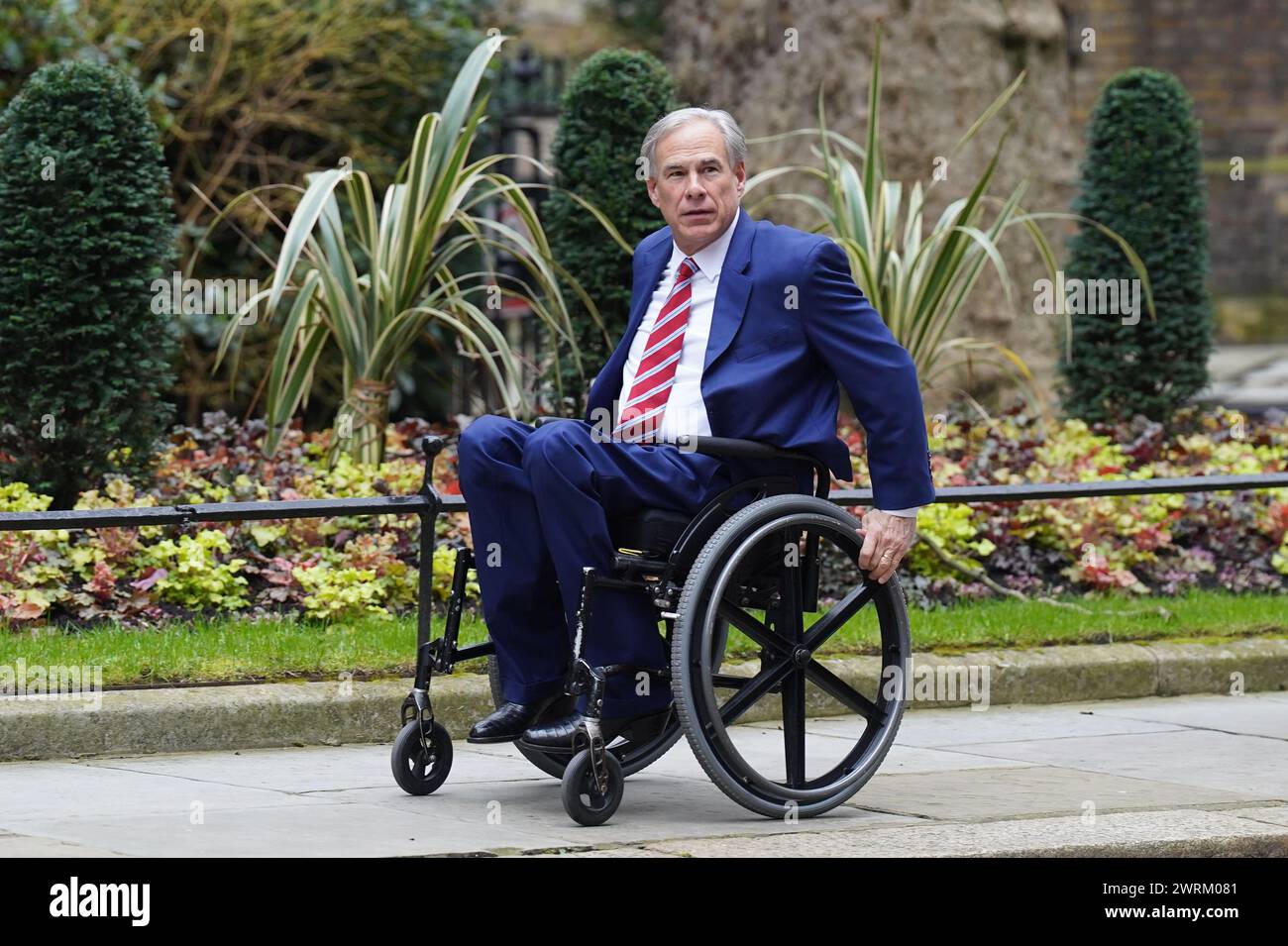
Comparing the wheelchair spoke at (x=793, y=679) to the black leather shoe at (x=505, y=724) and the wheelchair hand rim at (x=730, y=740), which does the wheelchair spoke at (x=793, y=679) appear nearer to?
the wheelchair hand rim at (x=730, y=740)

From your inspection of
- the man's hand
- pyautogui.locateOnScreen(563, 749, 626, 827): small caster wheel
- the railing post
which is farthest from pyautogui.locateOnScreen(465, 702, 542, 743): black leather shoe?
the man's hand

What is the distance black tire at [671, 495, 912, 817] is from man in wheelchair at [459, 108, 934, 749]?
144mm

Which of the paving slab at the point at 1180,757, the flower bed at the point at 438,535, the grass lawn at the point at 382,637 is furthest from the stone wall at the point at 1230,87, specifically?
the paving slab at the point at 1180,757

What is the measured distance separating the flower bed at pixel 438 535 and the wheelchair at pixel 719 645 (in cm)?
165

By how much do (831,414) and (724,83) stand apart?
6.81 meters

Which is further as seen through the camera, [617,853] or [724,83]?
[724,83]

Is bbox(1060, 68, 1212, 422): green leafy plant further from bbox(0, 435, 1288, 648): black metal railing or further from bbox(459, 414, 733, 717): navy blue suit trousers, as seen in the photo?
bbox(459, 414, 733, 717): navy blue suit trousers

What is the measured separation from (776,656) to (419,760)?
0.81 metres

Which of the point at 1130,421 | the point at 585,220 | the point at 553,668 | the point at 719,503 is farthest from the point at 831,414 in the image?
the point at 1130,421

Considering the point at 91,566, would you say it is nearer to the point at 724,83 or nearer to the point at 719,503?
the point at 719,503

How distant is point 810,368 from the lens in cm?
441

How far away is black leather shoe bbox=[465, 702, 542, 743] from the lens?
4293 millimetres

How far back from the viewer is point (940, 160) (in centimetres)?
953

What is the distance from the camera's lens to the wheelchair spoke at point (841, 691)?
4398mm
